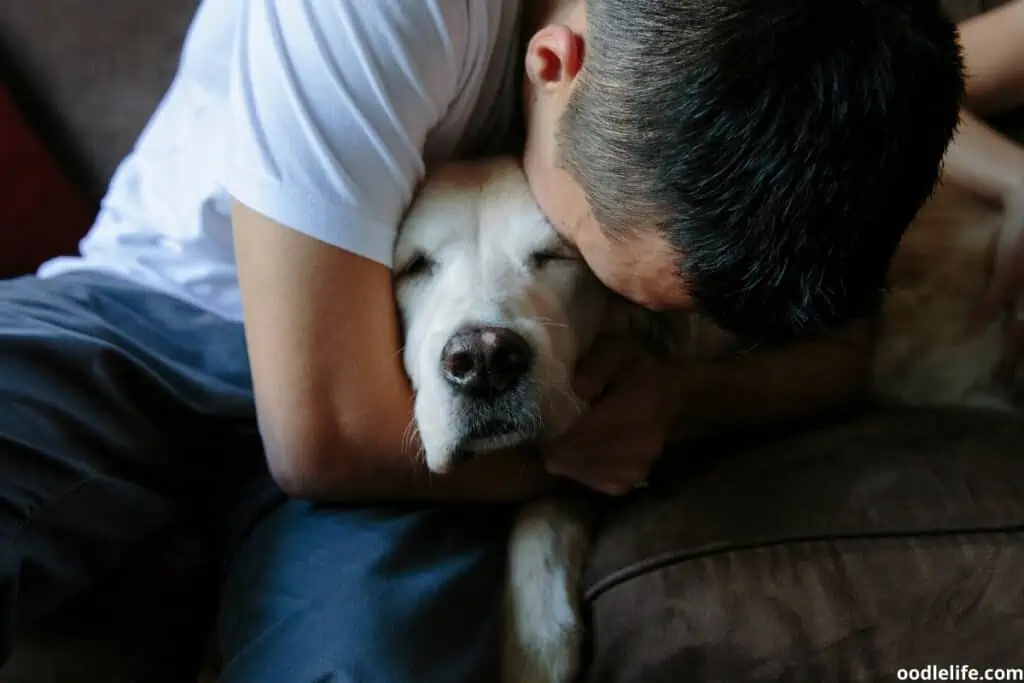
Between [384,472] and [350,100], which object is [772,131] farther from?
[384,472]

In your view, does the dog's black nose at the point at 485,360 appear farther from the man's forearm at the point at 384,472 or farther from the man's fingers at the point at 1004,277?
the man's fingers at the point at 1004,277

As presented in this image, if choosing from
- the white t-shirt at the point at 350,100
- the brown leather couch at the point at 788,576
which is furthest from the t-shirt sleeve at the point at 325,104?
the brown leather couch at the point at 788,576

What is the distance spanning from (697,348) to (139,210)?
767 mm

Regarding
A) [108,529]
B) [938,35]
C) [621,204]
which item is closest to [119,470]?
[108,529]

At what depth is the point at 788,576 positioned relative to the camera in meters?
0.82

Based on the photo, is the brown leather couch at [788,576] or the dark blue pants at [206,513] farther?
the dark blue pants at [206,513]

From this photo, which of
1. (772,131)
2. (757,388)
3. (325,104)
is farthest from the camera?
(757,388)

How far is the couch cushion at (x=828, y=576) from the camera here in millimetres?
797

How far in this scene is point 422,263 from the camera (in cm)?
104

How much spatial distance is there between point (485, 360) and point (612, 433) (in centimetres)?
20

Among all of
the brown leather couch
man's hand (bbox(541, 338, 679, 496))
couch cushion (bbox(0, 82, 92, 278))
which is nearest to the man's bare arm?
man's hand (bbox(541, 338, 679, 496))

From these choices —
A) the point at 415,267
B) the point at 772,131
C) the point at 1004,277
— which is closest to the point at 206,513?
the point at 415,267

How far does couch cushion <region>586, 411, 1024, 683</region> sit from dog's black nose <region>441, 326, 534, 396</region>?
20cm

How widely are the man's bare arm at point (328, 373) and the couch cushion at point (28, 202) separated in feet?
2.26
